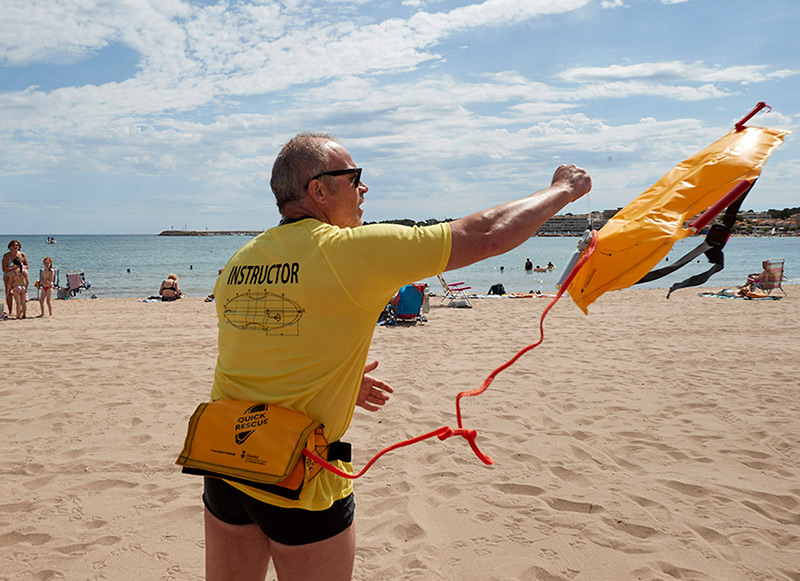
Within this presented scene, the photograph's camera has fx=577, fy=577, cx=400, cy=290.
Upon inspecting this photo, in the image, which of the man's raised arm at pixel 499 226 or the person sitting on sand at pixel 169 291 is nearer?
the man's raised arm at pixel 499 226

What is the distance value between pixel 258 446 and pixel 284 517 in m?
0.22

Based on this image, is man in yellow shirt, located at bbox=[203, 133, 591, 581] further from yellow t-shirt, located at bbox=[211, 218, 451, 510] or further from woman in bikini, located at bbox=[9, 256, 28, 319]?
woman in bikini, located at bbox=[9, 256, 28, 319]

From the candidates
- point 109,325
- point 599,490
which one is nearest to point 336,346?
point 599,490

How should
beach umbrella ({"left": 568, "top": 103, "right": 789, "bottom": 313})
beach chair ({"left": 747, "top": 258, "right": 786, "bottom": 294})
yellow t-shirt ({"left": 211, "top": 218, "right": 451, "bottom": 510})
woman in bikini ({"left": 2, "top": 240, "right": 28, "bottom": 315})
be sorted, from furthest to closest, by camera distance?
beach chair ({"left": 747, "top": 258, "right": 786, "bottom": 294}) → woman in bikini ({"left": 2, "top": 240, "right": 28, "bottom": 315}) → beach umbrella ({"left": 568, "top": 103, "right": 789, "bottom": 313}) → yellow t-shirt ({"left": 211, "top": 218, "right": 451, "bottom": 510})

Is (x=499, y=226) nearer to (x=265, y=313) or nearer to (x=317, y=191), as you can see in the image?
(x=317, y=191)

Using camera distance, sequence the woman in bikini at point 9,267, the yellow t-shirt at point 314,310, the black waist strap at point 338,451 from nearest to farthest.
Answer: the yellow t-shirt at point 314,310 < the black waist strap at point 338,451 < the woman in bikini at point 9,267

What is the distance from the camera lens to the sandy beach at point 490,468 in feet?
10.9

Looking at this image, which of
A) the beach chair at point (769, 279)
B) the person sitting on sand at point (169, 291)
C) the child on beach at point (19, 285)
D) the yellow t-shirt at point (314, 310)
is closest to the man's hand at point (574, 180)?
the yellow t-shirt at point (314, 310)

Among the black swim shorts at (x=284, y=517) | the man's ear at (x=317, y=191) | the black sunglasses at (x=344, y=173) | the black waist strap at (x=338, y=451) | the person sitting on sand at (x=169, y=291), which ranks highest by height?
the black sunglasses at (x=344, y=173)

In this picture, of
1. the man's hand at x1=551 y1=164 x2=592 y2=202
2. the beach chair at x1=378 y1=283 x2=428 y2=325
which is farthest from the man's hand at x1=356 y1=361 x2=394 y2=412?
the beach chair at x1=378 y1=283 x2=428 y2=325

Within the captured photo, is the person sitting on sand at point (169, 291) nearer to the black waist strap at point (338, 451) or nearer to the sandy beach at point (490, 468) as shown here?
the sandy beach at point (490, 468)

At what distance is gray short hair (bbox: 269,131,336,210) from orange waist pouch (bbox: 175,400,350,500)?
2.09ft

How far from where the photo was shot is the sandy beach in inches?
131

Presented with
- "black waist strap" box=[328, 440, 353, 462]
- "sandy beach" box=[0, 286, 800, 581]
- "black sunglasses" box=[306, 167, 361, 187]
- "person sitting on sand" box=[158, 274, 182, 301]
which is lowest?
"sandy beach" box=[0, 286, 800, 581]
